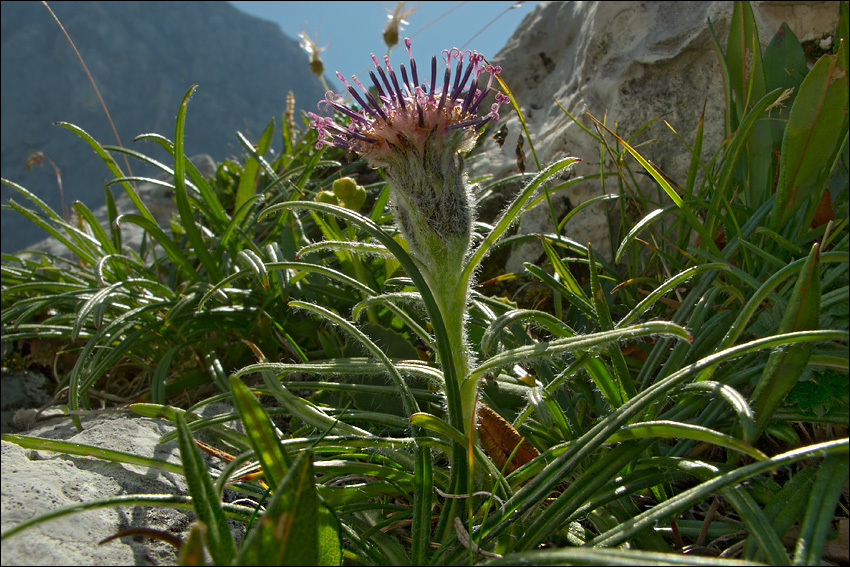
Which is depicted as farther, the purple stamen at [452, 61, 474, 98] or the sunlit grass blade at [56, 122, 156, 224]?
the sunlit grass blade at [56, 122, 156, 224]

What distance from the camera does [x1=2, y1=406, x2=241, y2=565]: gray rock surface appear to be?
2.41 feet

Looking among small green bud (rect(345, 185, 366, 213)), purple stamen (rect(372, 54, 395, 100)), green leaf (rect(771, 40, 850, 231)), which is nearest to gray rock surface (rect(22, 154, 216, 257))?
small green bud (rect(345, 185, 366, 213))

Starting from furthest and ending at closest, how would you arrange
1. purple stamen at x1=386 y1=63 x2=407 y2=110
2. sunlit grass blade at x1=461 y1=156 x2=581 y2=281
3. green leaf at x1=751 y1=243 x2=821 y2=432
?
purple stamen at x1=386 y1=63 x2=407 y2=110 < sunlit grass blade at x1=461 y1=156 x2=581 y2=281 < green leaf at x1=751 y1=243 x2=821 y2=432

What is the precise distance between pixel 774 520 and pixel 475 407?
50 centimetres

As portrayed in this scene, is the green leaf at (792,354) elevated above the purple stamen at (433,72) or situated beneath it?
situated beneath

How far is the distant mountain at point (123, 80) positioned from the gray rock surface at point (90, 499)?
107ft

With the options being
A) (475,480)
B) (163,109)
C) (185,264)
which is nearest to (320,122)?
(475,480)

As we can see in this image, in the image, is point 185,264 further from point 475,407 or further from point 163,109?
point 163,109

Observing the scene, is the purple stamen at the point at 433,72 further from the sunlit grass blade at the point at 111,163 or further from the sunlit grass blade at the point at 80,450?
the sunlit grass blade at the point at 111,163

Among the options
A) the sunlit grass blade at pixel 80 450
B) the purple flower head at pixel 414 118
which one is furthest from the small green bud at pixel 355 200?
the sunlit grass blade at pixel 80 450

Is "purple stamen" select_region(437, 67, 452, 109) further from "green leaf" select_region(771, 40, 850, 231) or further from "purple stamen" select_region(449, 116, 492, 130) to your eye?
"green leaf" select_region(771, 40, 850, 231)

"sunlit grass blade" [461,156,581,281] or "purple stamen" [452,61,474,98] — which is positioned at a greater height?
"purple stamen" [452,61,474,98]

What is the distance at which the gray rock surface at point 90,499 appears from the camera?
74 centimetres

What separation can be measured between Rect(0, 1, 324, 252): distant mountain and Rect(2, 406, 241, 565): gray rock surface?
107ft
